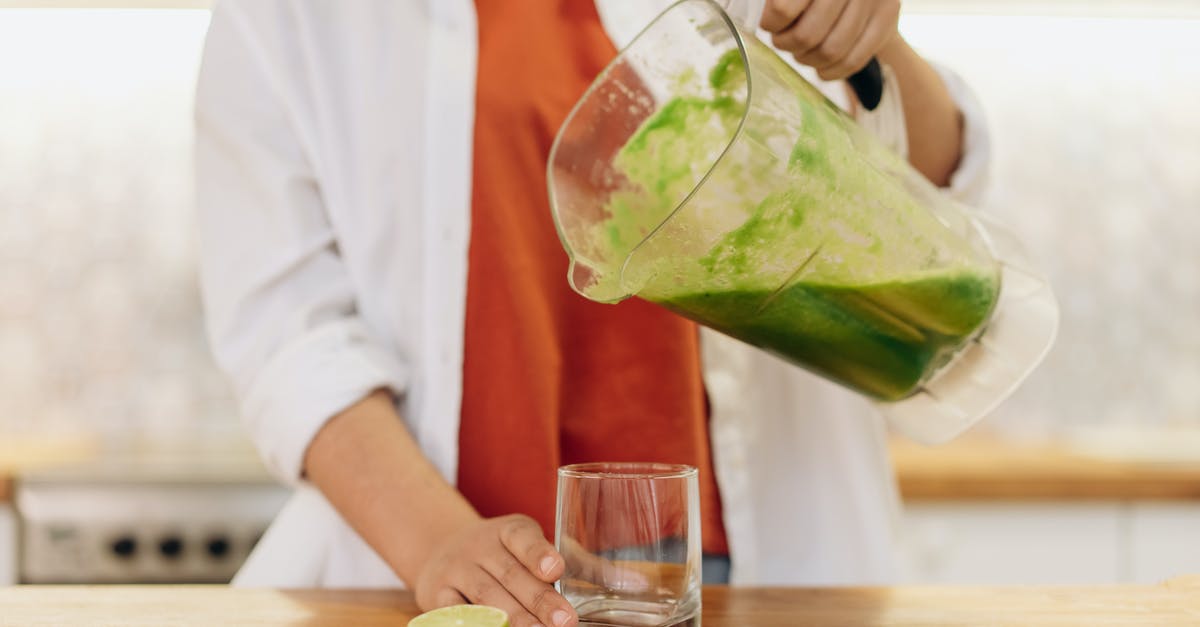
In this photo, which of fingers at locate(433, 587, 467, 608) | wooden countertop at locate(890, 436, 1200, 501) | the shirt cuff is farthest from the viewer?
wooden countertop at locate(890, 436, 1200, 501)

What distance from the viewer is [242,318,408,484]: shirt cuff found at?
31.3 inches

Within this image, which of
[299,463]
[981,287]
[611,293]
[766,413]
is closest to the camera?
[611,293]

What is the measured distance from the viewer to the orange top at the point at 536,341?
0.85 metres

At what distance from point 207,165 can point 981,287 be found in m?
0.61

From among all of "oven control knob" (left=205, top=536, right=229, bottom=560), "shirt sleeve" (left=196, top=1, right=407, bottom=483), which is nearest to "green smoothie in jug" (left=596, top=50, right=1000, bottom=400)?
"shirt sleeve" (left=196, top=1, right=407, bottom=483)

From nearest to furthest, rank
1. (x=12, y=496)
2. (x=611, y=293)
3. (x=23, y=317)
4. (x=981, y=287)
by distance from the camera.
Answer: (x=611, y=293) → (x=981, y=287) → (x=12, y=496) → (x=23, y=317)

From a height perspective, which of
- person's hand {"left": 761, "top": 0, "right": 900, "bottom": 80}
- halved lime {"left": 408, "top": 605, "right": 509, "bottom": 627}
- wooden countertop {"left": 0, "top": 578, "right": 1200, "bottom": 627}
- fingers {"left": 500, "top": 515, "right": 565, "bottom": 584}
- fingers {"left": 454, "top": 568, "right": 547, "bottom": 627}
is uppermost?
person's hand {"left": 761, "top": 0, "right": 900, "bottom": 80}

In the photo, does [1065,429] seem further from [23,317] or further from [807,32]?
[23,317]

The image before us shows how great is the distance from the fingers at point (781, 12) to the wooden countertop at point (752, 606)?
0.35m

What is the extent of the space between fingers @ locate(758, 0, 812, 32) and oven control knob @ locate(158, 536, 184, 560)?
46.8 inches

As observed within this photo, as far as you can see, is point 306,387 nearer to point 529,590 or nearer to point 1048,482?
point 529,590

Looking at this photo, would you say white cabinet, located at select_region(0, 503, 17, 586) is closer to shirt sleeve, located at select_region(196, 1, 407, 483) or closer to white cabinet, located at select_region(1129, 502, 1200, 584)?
shirt sleeve, located at select_region(196, 1, 407, 483)

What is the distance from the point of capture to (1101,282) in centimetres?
194

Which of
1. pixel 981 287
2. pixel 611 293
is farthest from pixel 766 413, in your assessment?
pixel 611 293
